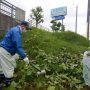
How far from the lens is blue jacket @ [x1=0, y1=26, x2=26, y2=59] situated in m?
8.85

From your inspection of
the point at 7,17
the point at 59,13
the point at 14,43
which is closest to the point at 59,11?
the point at 59,13

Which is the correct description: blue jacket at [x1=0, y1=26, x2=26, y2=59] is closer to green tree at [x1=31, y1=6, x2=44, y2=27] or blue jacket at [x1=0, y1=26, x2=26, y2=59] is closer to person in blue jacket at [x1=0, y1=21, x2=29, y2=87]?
person in blue jacket at [x1=0, y1=21, x2=29, y2=87]

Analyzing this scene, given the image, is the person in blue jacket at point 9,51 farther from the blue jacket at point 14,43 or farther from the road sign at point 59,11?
the road sign at point 59,11

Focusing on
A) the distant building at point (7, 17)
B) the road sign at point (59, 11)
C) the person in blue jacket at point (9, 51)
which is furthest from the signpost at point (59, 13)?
the person in blue jacket at point (9, 51)

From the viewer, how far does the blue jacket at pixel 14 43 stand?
8.85m

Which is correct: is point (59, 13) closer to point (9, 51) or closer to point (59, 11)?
point (59, 11)

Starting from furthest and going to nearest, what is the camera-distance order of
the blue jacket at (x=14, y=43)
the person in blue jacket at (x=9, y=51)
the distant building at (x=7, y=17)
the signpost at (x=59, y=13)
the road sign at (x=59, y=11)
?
the road sign at (x=59, y=11) < the signpost at (x=59, y=13) < the distant building at (x=7, y=17) < the person in blue jacket at (x=9, y=51) < the blue jacket at (x=14, y=43)

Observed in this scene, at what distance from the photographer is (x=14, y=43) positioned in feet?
29.3

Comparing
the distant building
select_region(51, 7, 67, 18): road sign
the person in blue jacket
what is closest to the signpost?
select_region(51, 7, 67, 18): road sign

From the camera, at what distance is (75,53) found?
15.6 meters

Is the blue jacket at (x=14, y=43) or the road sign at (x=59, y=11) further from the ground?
the road sign at (x=59, y=11)

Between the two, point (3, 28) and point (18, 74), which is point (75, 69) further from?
point (3, 28)

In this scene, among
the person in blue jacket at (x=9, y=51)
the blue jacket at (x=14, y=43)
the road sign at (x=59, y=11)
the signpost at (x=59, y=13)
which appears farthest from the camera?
the road sign at (x=59, y=11)

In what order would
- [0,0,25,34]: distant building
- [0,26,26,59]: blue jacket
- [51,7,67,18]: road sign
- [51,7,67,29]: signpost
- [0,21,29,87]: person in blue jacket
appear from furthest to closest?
[51,7,67,18]: road sign
[51,7,67,29]: signpost
[0,0,25,34]: distant building
[0,21,29,87]: person in blue jacket
[0,26,26,59]: blue jacket
